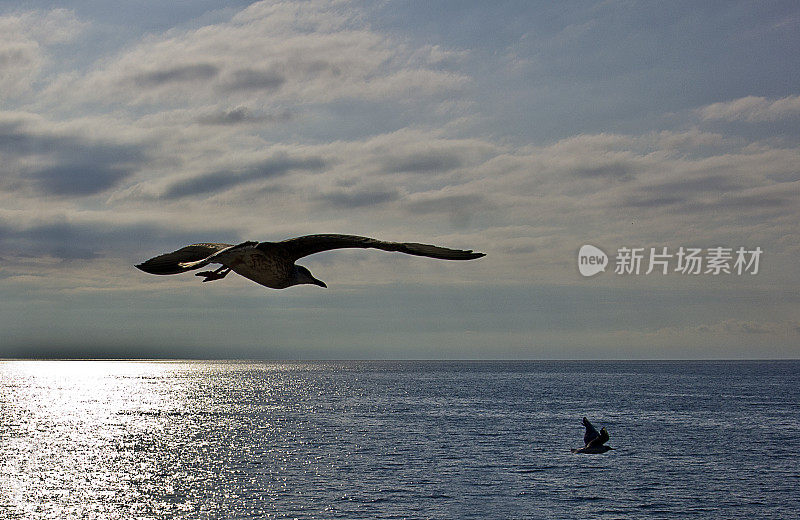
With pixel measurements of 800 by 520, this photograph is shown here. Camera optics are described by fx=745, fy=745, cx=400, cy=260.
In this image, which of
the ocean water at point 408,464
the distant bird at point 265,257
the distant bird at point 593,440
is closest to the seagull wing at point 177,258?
the distant bird at point 265,257

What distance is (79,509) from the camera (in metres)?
77.6

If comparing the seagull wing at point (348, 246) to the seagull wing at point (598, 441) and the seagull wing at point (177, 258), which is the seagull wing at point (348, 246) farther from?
the seagull wing at point (598, 441)

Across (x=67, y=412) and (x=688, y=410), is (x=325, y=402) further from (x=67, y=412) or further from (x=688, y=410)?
(x=688, y=410)

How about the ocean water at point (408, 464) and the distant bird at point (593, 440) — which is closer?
the distant bird at point (593, 440)

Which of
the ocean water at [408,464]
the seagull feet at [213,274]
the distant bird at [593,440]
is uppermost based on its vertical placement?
the seagull feet at [213,274]

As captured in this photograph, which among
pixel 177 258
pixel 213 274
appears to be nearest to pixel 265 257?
pixel 213 274

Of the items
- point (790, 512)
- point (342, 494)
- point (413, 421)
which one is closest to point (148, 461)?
point (342, 494)

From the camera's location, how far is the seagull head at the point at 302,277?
14492 mm

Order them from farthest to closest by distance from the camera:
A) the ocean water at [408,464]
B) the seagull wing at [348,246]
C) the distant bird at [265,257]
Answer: the ocean water at [408,464] < the distant bird at [265,257] < the seagull wing at [348,246]

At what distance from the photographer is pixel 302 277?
14742 mm

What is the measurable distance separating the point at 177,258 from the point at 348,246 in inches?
147

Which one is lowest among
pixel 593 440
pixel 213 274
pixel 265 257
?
pixel 593 440

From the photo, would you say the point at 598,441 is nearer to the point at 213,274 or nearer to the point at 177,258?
the point at 177,258

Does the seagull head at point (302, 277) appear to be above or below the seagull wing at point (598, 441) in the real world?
above
